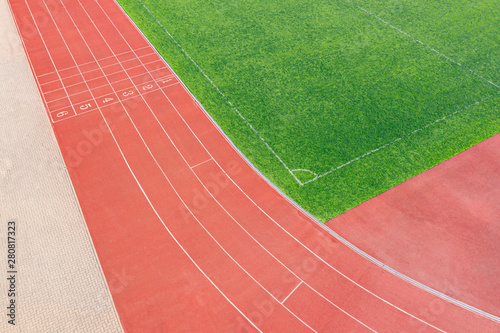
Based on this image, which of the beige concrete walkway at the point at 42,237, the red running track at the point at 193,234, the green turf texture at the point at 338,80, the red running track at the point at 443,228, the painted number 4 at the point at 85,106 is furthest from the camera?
the painted number 4 at the point at 85,106

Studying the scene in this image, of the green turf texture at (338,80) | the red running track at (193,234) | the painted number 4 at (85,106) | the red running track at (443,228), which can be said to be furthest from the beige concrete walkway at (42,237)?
the red running track at (443,228)

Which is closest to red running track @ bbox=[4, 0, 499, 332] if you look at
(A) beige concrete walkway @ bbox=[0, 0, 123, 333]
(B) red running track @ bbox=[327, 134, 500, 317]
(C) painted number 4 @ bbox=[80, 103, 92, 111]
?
(C) painted number 4 @ bbox=[80, 103, 92, 111]

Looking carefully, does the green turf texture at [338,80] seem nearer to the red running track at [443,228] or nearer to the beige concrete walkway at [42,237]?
the red running track at [443,228]

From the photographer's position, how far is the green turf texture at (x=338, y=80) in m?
13.9

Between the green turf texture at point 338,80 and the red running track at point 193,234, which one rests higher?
the green turf texture at point 338,80

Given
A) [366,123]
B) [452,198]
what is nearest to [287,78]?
[366,123]

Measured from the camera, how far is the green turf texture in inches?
549

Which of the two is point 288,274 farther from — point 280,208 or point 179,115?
point 179,115

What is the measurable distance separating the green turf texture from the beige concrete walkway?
6.04 metres

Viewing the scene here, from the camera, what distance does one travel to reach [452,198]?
12914 mm

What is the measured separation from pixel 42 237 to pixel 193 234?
4431 mm

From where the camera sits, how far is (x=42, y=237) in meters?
11.6

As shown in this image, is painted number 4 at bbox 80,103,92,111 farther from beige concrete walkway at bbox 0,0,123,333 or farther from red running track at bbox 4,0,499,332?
beige concrete walkway at bbox 0,0,123,333

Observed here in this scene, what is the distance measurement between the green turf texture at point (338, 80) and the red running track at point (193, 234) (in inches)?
49.0
